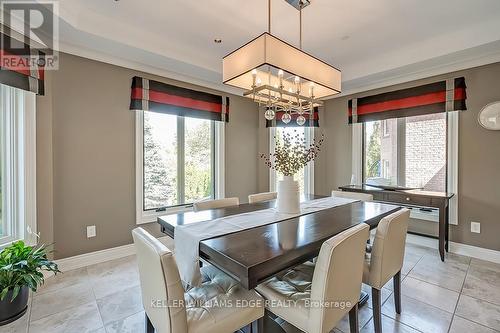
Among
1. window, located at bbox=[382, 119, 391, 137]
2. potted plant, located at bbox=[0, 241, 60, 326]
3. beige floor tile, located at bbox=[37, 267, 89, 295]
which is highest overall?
window, located at bbox=[382, 119, 391, 137]

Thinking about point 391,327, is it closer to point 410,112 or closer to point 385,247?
point 385,247

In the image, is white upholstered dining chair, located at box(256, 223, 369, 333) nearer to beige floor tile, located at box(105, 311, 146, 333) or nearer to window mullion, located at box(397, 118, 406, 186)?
beige floor tile, located at box(105, 311, 146, 333)

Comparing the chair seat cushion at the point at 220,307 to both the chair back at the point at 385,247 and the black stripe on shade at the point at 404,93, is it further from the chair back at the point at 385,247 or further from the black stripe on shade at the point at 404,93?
the black stripe on shade at the point at 404,93

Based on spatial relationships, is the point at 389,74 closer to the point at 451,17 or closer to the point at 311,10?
the point at 451,17

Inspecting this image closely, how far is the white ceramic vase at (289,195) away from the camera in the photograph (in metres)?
2.03

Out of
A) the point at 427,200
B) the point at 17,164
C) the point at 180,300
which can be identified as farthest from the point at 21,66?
the point at 427,200

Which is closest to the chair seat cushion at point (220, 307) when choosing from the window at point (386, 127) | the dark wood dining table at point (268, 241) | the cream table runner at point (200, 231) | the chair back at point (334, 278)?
the cream table runner at point (200, 231)

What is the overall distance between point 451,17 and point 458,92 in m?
1.05

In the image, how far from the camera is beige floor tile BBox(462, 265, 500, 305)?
6.97ft

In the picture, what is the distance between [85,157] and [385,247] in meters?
3.10

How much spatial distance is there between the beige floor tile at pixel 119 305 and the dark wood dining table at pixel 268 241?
78cm

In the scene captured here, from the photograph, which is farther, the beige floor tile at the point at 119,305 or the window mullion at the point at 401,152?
the window mullion at the point at 401,152

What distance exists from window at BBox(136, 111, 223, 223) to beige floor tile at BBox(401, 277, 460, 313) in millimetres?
2734

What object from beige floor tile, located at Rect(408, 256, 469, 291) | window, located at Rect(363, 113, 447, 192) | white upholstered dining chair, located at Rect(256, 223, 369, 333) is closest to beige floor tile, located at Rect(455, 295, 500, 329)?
beige floor tile, located at Rect(408, 256, 469, 291)
